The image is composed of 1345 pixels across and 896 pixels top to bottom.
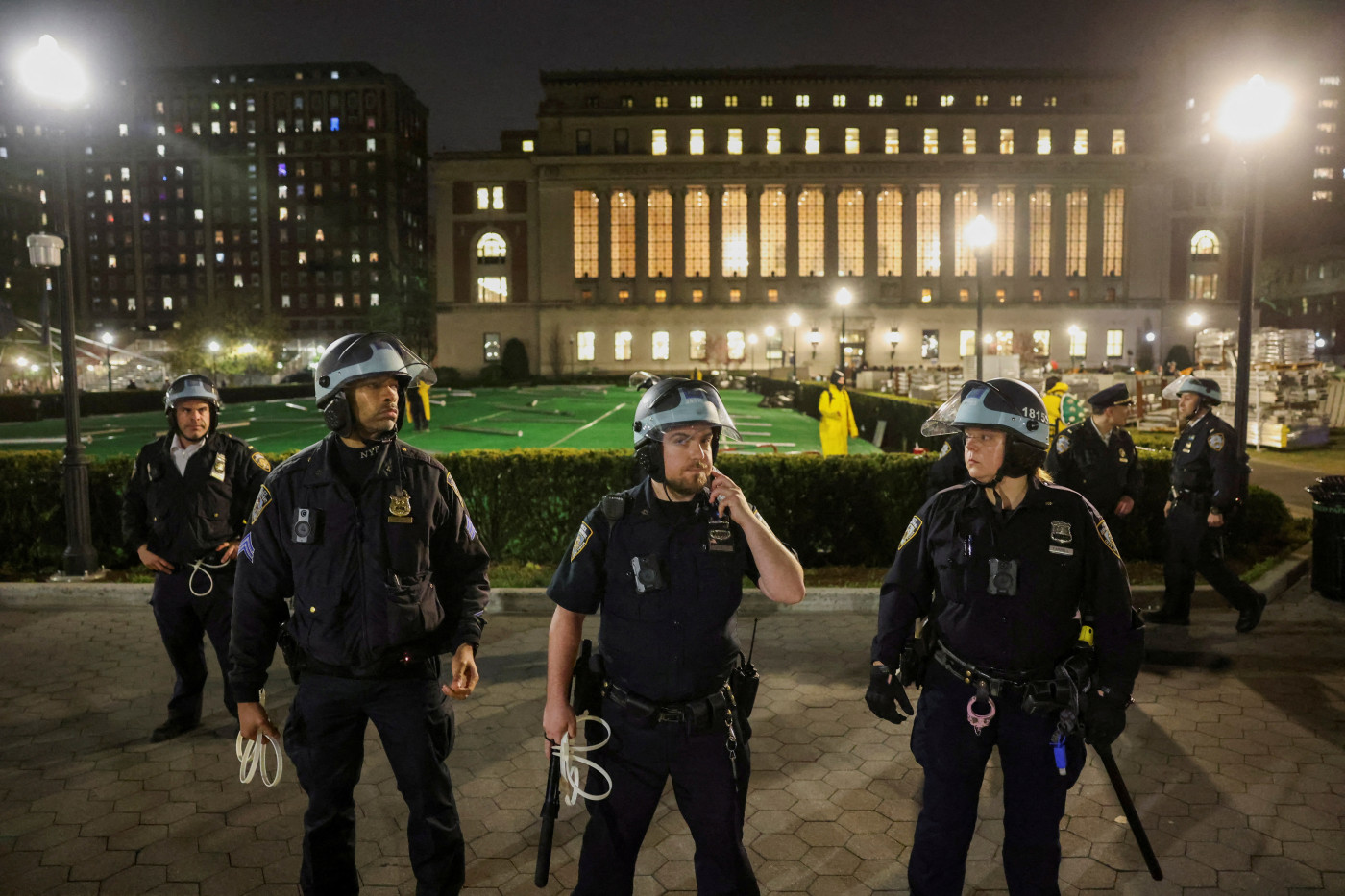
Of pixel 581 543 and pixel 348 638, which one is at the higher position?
pixel 581 543

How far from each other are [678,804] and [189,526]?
375 cm

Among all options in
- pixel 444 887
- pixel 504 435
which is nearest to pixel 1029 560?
pixel 444 887

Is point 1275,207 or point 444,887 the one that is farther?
point 1275,207

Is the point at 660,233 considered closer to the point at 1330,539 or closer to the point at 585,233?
the point at 585,233

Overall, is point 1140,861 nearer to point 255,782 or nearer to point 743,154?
point 255,782

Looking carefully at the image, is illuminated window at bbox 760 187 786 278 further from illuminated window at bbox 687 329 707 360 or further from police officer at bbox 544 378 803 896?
police officer at bbox 544 378 803 896

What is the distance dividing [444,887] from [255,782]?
2.12m

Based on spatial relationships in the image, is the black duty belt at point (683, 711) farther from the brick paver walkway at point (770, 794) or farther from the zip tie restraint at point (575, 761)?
the brick paver walkway at point (770, 794)

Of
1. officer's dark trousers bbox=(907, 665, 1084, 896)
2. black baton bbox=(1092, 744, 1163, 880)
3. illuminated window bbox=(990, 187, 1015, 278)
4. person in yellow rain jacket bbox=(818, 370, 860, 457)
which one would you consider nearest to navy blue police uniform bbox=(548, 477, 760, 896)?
officer's dark trousers bbox=(907, 665, 1084, 896)

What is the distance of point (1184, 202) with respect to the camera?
259 ft

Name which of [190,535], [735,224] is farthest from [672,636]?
[735,224]

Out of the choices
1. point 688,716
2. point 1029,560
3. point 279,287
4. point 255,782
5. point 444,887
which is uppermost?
point 279,287

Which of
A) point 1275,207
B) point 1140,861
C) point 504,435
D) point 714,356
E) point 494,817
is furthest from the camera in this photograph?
point 1275,207

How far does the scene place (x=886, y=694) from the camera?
11.0ft
